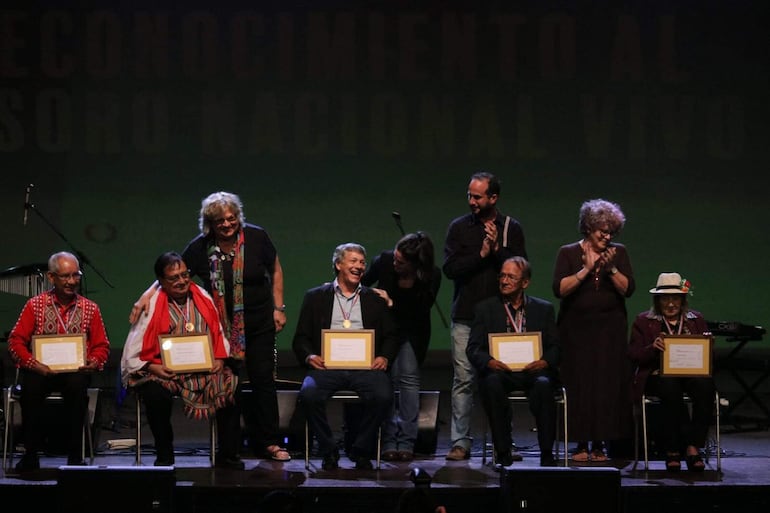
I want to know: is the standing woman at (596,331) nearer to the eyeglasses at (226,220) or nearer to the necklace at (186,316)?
the eyeglasses at (226,220)

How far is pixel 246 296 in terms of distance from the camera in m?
6.51

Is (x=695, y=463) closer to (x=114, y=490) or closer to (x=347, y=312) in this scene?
(x=347, y=312)

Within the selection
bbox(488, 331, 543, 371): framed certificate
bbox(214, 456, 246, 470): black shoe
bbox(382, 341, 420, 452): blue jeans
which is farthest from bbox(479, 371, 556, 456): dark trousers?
bbox(214, 456, 246, 470): black shoe

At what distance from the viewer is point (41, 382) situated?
20.5ft

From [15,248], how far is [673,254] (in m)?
5.53

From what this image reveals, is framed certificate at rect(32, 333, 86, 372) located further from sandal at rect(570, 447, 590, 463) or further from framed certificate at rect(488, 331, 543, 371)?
sandal at rect(570, 447, 590, 463)

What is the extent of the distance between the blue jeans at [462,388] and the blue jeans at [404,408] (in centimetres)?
23

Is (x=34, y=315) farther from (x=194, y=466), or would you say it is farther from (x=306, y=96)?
(x=306, y=96)

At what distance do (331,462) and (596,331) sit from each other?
65.6 inches

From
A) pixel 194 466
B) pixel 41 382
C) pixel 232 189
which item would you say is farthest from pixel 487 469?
pixel 232 189

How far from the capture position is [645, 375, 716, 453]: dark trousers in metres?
6.38

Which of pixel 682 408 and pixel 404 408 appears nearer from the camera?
pixel 682 408

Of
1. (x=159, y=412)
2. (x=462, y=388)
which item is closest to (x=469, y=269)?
(x=462, y=388)

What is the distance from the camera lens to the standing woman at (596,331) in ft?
21.5
